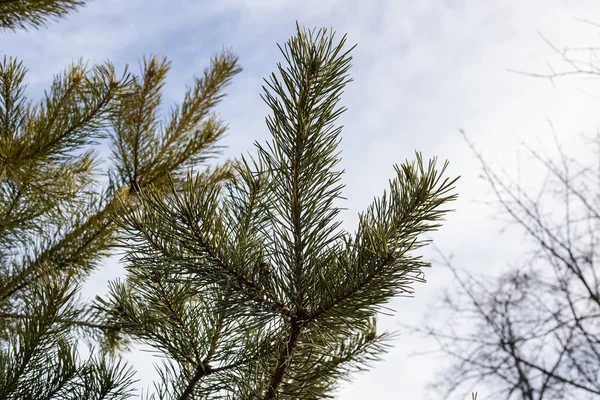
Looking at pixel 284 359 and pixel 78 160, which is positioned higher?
pixel 78 160

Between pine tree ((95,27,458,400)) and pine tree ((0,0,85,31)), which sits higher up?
pine tree ((0,0,85,31))

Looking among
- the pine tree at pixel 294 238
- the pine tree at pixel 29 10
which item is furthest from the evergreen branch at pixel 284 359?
the pine tree at pixel 29 10

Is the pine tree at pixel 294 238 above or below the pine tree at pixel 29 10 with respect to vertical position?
below

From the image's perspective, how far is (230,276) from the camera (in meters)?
0.87

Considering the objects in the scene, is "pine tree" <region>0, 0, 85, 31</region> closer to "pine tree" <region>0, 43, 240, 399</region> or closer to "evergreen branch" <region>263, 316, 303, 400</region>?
"pine tree" <region>0, 43, 240, 399</region>

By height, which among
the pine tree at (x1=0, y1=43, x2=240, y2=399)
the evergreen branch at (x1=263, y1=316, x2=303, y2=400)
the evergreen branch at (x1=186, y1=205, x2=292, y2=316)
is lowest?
the evergreen branch at (x1=263, y1=316, x2=303, y2=400)

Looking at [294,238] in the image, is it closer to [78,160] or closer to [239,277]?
[239,277]

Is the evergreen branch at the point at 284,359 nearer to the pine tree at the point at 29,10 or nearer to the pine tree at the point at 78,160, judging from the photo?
the pine tree at the point at 78,160

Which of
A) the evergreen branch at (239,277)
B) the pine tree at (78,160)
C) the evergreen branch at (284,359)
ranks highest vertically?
the pine tree at (78,160)

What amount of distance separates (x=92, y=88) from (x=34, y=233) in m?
0.76

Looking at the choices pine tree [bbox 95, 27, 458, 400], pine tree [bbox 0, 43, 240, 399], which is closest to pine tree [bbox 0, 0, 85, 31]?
pine tree [bbox 0, 43, 240, 399]

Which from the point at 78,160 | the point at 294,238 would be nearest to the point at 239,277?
the point at 294,238

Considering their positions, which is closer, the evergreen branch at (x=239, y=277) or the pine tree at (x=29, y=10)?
the evergreen branch at (x=239, y=277)

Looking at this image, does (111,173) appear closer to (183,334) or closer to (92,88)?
(92,88)
